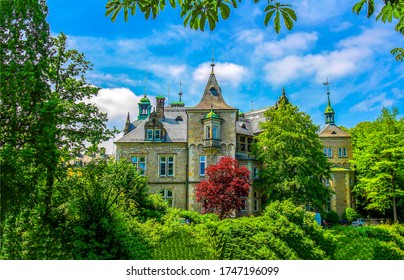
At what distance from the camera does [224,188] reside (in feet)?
68.6

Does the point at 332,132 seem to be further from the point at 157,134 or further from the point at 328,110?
the point at 157,134

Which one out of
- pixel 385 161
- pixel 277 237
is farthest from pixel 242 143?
pixel 277 237

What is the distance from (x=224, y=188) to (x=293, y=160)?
4557 millimetres

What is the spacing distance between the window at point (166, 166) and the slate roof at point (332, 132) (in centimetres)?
1298

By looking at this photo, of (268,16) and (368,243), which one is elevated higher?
(268,16)

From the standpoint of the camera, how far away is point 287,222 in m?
9.62

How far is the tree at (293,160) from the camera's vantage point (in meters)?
→ 21.8

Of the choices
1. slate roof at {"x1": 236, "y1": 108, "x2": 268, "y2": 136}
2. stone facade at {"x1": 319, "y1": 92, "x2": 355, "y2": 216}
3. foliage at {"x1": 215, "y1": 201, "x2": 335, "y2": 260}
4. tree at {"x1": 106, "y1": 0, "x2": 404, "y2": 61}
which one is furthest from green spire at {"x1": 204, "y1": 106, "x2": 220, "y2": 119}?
tree at {"x1": 106, "y1": 0, "x2": 404, "y2": 61}

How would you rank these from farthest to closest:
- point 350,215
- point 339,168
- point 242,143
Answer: point 339,168 → point 350,215 → point 242,143

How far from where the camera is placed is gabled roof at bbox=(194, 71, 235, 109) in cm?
2447

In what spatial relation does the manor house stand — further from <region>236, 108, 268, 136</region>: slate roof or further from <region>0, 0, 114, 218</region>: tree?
<region>0, 0, 114, 218</region>: tree

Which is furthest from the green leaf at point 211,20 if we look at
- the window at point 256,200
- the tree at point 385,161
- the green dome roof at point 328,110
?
the green dome roof at point 328,110

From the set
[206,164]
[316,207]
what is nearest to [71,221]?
[206,164]

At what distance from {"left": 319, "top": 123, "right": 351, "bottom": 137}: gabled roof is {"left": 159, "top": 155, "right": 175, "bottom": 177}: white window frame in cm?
1293
